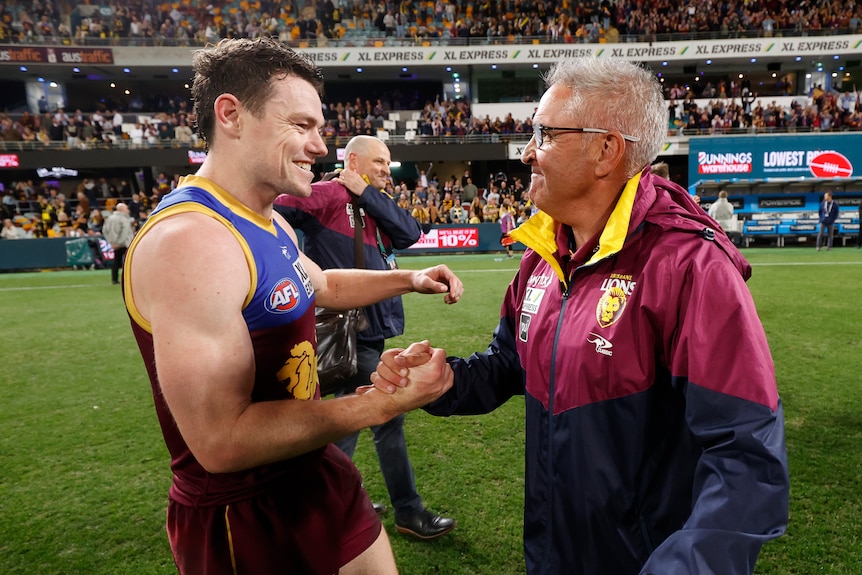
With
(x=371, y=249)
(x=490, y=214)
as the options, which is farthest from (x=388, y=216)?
(x=490, y=214)

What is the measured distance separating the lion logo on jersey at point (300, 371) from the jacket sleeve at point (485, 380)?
495 mm

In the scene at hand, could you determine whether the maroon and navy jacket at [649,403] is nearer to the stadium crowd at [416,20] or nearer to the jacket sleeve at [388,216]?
the jacket sleeve at [388,216]

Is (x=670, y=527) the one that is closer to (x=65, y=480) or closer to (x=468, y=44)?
(x=65, y=480)

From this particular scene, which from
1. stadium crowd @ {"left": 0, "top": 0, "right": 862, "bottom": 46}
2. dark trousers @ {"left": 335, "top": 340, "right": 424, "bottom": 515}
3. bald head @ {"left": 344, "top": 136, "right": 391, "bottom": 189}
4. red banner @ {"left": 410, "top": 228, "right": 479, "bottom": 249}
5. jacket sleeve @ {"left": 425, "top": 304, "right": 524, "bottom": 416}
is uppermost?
stadium crowd @ {"left": 0, "top": 0, "right": 862, "bottom": 46}

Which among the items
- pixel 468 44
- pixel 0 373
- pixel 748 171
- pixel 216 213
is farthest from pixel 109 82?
pixel 216 213

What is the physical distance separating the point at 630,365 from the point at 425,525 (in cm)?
221

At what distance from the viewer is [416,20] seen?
3375 centimetres

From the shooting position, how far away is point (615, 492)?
155 centimetres

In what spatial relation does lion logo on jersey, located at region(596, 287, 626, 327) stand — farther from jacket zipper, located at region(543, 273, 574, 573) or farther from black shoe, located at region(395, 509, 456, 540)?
black shoe, located at region(395, 509, 456, 540)

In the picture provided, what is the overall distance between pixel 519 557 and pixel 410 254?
17.7 metres

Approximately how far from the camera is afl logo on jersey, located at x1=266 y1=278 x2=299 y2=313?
1.59 m

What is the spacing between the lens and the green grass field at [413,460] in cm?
304

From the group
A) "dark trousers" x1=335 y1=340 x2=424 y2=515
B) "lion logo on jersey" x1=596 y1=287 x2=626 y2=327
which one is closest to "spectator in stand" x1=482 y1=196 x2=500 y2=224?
"dark trousers" x1=335 y1=340 x2=424 y2=515

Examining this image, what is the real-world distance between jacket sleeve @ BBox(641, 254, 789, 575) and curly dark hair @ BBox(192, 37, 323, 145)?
4.57ft
